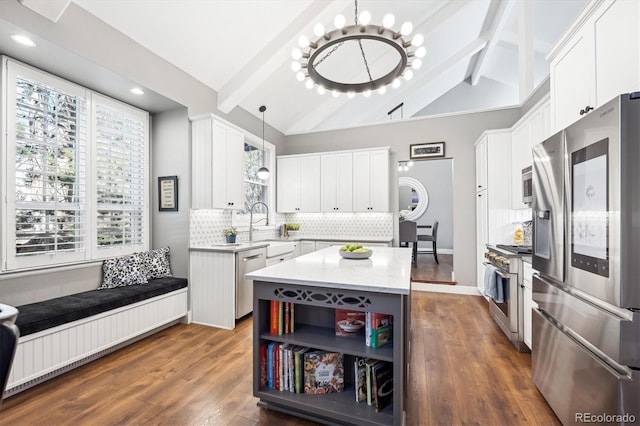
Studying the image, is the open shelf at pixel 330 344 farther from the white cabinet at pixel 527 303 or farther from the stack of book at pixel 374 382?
the white cabinet at pixel 527 303

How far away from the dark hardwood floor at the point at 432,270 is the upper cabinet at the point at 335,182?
1537 mm

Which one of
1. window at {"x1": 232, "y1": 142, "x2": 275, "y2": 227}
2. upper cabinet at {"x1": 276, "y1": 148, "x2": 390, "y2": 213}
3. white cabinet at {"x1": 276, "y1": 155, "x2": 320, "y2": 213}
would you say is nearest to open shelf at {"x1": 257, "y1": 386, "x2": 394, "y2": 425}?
window at {"x1": 232, "y1": 142, "x2": 275, "y2": 227}

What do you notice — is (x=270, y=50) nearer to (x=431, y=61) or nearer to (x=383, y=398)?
(x=383, y=398)

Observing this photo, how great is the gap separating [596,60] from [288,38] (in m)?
3.01

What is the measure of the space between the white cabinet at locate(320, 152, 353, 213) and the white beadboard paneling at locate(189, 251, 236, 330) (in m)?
2.29

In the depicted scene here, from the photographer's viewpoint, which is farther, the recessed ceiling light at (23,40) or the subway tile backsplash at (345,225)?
the subway tile backsplash at (345,225)

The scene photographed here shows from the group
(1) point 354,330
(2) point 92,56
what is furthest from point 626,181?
(2) point 92,56

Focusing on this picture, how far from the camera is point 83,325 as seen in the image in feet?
8.04

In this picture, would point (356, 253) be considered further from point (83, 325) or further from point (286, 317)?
point (83, 325)

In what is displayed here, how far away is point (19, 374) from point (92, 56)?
252cm

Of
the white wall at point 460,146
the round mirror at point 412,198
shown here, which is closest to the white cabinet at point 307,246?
the white wall at point 460,146

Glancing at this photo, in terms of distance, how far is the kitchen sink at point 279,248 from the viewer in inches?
164

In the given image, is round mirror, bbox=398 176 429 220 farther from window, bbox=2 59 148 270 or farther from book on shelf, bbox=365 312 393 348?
book on shelf, bbox=365 312 393 348

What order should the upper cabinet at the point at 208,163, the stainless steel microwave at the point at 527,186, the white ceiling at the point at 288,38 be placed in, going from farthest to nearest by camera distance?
1. the upper cabinet at the point at 208,163
2. the stainless steel microwave at the point at 527,186
3. the white ceiling at the point at 288,38
